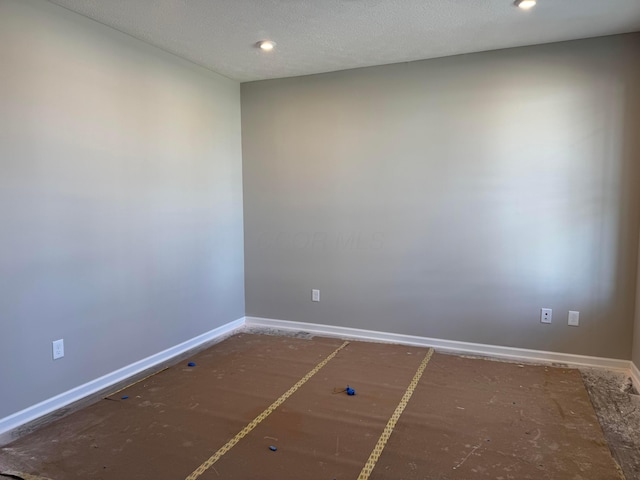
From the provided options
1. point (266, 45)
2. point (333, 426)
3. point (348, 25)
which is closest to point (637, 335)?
point (333, 426)

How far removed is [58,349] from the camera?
2717 mm

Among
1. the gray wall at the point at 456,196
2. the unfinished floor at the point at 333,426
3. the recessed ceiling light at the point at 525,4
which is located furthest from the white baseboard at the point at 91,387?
the recessed ceiling light at the point at 525,4

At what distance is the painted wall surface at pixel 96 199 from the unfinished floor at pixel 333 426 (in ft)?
1.37

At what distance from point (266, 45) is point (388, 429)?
2762 mm

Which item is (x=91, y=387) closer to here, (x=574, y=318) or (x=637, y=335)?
(x=574, y=318)

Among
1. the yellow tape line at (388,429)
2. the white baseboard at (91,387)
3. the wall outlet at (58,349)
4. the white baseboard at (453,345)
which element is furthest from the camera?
the white baseboard at (453,345)

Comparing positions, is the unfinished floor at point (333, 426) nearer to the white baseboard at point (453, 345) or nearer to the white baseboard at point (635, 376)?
the white baseboard at point (453, 345)

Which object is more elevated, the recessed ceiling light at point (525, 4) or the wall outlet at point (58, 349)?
the recessed ceiling light at point (525, 4)

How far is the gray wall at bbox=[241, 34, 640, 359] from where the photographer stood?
3.27 m

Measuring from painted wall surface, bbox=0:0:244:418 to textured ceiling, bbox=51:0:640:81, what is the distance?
0.29m

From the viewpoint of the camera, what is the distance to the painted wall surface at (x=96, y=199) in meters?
2.47

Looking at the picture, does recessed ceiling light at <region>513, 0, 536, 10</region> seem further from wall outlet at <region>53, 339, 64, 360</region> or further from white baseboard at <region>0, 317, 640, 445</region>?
wall outlet at <region>53, 339, 64, 360</region>

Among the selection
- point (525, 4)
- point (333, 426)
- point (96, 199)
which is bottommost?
point (333, 426)

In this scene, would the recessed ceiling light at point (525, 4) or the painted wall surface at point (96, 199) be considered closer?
the painted wall surface at point (96, 199)
